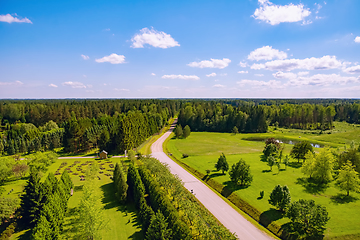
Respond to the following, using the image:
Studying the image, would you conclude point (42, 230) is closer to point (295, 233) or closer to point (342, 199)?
point (295, 233)

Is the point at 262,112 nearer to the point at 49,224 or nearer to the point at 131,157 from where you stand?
the point at 131,157

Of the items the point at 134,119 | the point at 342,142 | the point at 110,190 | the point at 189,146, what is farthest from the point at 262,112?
the point at 110,190

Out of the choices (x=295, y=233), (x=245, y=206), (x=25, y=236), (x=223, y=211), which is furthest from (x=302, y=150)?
(x=25, y=236)

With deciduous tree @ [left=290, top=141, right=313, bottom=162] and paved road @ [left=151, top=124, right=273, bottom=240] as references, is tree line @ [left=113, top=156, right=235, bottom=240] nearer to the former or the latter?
paved road @ [left=151, top=124, right=273, bottom=240]

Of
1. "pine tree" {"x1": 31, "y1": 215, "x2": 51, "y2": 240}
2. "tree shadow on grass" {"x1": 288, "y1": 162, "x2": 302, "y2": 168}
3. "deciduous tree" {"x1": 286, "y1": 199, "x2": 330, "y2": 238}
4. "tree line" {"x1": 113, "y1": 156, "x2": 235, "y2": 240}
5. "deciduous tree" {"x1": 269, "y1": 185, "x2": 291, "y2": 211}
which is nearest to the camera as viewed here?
"pine tree" {"x1": 31, "y1": 215, "x2": 51, "y2": 240}

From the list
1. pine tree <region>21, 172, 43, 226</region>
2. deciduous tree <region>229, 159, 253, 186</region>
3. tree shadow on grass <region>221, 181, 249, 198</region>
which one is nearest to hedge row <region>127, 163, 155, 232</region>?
pine tree <region>21, 172, 43, 226</region>

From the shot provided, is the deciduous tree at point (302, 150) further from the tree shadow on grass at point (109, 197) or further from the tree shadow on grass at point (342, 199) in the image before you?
the tree shadow on grass at point (109, 197)
